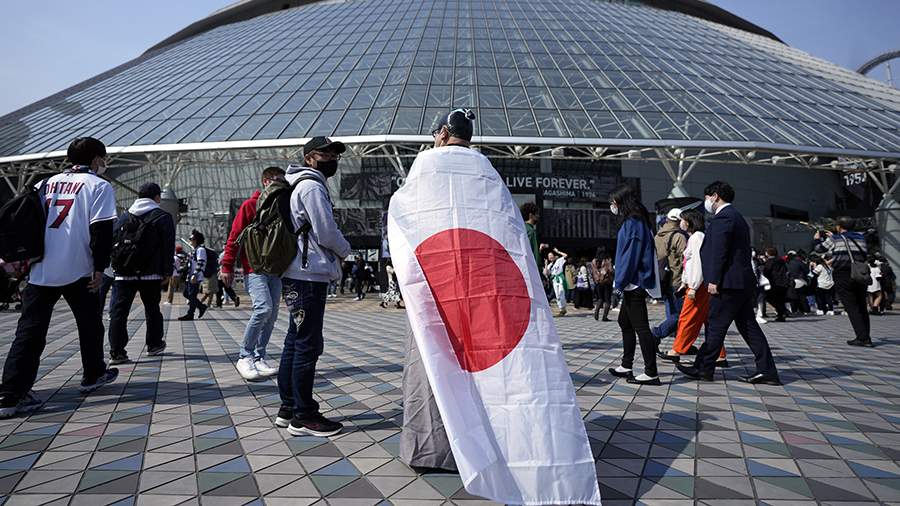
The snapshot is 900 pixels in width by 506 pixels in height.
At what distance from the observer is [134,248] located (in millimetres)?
5234

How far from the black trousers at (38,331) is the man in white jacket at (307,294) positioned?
177 centimetres

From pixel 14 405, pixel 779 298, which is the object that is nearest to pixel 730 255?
pixel 14 405

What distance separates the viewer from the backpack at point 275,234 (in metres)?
3.05

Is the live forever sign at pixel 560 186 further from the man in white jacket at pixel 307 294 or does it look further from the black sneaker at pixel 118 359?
the man in white jacket at pixel 307 294

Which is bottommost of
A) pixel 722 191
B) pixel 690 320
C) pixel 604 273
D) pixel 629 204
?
pixel 690 320

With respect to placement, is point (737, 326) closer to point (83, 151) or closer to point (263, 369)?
point (263, 369)

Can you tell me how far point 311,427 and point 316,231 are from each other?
1158 millimetres

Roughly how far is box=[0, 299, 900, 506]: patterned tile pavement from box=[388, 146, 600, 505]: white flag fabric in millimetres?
412

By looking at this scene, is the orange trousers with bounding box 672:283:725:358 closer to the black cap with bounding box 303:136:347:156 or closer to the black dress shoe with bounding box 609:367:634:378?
the black dress shoe with bounding box 609:367:634:378

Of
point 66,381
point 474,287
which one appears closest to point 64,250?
point 66,381

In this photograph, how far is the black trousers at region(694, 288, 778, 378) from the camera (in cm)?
470

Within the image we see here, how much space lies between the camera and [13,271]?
3805 millimetres

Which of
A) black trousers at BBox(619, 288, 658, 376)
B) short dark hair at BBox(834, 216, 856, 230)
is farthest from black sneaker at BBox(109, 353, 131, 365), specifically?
short dark hair at BBox(834, 216, 856, 230)

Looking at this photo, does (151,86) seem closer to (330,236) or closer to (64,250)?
(64,250)
